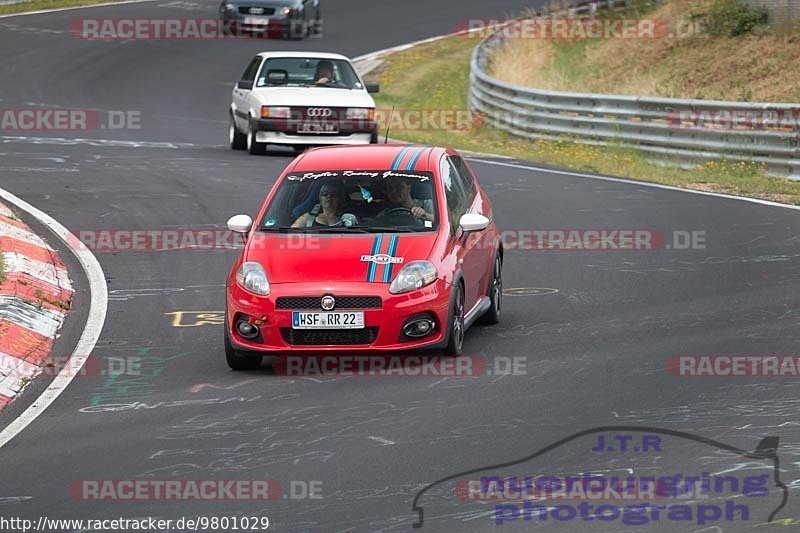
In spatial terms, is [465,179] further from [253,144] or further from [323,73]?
[323,73]

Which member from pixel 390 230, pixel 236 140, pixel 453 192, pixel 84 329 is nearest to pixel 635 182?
pixel 236 140

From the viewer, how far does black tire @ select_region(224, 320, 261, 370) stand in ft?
35.2

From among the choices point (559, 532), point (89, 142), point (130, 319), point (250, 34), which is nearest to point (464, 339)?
point (130, 319)

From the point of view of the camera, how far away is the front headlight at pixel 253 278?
1077 centimetres

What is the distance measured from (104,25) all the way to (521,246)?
29.9 meters

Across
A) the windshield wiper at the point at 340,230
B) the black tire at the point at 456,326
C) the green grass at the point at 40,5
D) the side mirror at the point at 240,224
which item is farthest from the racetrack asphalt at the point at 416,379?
the green grass at the point at 40,5

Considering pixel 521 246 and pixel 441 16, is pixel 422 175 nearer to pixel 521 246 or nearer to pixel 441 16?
pixel 521 246

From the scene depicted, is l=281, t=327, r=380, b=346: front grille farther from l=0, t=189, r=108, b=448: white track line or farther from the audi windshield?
the audi windshield

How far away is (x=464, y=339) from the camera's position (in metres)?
11.9

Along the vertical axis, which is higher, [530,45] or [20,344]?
[20,344]

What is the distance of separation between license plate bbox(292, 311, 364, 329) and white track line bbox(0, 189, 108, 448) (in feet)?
5.21

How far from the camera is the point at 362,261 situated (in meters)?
10.9

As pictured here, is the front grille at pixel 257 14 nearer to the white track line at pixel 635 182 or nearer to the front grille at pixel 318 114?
the front grille at pixel 318 114

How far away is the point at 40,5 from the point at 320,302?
37877 mm
